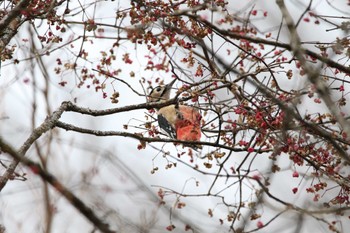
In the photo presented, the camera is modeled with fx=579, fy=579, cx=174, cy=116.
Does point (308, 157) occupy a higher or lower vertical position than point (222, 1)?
lower

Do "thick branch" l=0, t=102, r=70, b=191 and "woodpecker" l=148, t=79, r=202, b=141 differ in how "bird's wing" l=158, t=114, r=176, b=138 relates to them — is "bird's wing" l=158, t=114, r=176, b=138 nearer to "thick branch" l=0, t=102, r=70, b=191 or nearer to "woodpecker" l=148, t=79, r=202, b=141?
"woodpecker" l=148, t=79, r=202, b=141

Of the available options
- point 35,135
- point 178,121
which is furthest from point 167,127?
point 35,135

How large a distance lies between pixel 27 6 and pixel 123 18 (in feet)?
2.92

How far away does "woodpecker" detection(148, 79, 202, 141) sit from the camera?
6.33m

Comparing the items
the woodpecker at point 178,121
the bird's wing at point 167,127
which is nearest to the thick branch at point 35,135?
the woodpecker at point 178,121

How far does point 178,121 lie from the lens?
24.4ft

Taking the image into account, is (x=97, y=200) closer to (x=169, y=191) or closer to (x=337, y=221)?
(x=169, y=191)

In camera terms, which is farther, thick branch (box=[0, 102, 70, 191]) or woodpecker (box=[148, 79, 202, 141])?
woodpecker (box=[148, 79, 202, 141])

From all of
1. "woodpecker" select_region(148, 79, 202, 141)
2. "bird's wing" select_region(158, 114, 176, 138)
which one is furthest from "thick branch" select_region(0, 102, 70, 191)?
"bird's wing" select_region(158, 114, 176, 138)

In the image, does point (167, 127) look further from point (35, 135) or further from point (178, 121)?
point (35, 135)

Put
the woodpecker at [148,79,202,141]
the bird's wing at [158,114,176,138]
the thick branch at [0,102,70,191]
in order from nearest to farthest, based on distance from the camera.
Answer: the thick branch at [0,102,70,191] → the woodpecker at [148,79,202,141] → the bird's wing at [158,114,176,138]

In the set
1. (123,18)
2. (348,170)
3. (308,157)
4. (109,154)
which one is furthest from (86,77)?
(348,170)

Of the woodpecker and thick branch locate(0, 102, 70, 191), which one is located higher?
the woodpecker

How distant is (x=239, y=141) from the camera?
539cm
